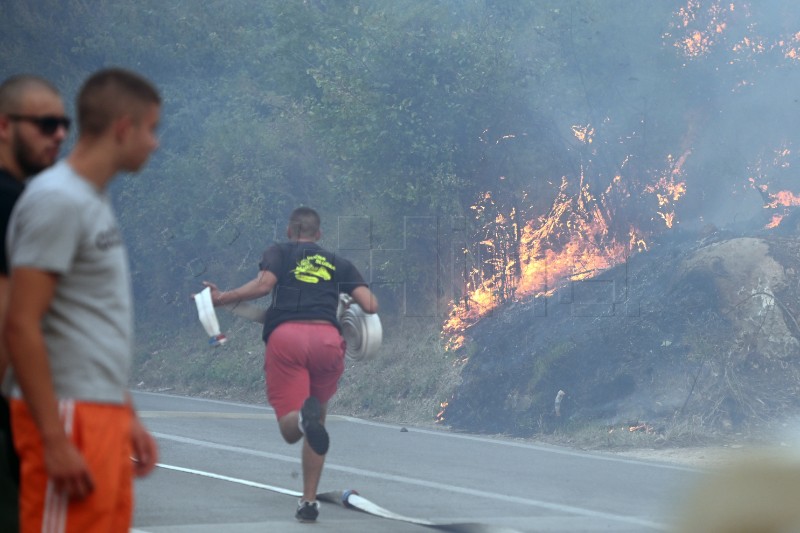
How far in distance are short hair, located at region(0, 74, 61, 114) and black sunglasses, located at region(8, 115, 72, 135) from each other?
0.03 m

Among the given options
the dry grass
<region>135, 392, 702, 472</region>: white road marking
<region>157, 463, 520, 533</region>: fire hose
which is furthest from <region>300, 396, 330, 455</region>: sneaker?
the dry grass

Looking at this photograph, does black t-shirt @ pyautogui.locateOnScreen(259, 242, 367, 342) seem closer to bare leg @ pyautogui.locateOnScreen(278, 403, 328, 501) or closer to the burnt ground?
bare leg @ pyautogui.locateOnScreen(278, 403, 328, 501)

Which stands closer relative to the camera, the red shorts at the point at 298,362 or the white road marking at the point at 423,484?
the red shorts at the point at 298,362

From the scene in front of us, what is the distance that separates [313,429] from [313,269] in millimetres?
1164

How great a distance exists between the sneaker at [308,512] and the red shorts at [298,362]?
613 millimetres

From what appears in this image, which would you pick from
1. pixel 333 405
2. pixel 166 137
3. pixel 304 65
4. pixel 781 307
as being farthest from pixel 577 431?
pixel 166 137

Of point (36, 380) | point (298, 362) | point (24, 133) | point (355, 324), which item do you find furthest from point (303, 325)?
point (36, 380)

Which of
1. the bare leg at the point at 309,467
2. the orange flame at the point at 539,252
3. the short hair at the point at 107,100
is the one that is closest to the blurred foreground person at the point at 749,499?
the short hair at the point at 107,100

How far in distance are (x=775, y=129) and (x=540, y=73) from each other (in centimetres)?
353

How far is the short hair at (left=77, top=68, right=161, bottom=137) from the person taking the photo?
351 centimetres

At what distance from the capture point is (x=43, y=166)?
4121 mm

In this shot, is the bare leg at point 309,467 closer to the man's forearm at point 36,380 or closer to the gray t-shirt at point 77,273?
the gray t-shirt at point 77,273

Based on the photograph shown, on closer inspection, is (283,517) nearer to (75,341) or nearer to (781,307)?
(75,341)

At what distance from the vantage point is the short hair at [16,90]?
13.3 feet
